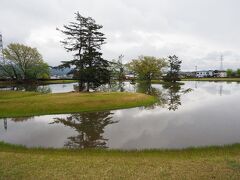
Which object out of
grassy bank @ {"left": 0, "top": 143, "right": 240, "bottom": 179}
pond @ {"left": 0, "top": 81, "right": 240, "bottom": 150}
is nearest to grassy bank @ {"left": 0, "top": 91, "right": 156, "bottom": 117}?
pond @ {"left": 0, "top": 81, "right": 240, "bottom": 150}

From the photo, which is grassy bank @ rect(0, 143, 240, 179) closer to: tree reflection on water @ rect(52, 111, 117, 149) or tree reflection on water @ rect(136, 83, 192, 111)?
tree reflection on water @ rect(52, 111, 117, 149)

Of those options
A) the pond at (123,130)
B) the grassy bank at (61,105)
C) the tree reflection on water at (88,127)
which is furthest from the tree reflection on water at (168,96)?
the tree reflection on water at (88,127)

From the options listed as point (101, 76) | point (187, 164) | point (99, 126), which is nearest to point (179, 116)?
point (99, 126)

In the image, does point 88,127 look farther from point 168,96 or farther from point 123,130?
point 168,96

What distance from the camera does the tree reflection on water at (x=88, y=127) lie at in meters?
20.6

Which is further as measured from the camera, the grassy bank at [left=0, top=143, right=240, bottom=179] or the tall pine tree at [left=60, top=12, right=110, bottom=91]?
the tall pine tree at [left=60, top=12, right=110, bottom=91]

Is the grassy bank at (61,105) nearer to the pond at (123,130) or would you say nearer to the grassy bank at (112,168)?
the pond at (123,130)

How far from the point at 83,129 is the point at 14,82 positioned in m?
96.8

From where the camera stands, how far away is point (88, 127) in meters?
26.6

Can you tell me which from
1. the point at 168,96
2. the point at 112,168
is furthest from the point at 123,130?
the point at 168,96

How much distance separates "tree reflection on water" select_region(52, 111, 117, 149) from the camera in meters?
20.6

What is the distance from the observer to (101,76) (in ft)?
183

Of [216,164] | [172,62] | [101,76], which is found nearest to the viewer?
[216,164]

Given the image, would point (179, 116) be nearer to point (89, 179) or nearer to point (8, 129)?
point (8, 129)
